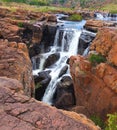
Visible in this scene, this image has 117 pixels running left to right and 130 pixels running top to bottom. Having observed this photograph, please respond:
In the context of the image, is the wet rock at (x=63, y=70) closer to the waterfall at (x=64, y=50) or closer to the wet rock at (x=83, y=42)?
the waterfall at (x=64, y=50)

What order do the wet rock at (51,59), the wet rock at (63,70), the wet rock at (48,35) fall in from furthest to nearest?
1. the wet rock at (48,35)
2. the wet rock at (51,59)
3. the wet rock at (63,70)

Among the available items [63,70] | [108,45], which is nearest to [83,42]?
[63,70]

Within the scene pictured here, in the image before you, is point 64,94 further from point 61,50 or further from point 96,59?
point 61,50

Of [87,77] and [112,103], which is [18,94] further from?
[87,77]

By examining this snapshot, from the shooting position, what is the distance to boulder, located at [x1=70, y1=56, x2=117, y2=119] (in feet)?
76.3

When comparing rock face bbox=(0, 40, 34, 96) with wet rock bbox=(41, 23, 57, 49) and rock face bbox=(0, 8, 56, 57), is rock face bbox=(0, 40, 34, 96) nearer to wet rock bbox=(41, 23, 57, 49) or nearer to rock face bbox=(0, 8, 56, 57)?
rock face bbox=(0, 8, 56, 57)

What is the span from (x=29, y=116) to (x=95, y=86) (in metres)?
16.2

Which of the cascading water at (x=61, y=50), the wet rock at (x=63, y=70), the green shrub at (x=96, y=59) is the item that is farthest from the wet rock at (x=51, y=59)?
the green shrub at (x=96, y=59)

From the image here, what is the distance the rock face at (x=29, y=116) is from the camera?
8977 mm

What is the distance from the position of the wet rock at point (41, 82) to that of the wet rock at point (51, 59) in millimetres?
2994

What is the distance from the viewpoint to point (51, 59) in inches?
1484

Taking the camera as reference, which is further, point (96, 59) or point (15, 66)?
point (96, 59)

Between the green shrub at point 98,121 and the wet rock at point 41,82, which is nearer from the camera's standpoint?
the green shrub at point 98,121

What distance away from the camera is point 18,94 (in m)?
10.7
